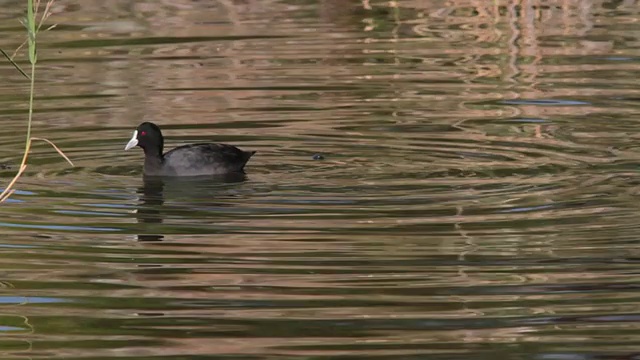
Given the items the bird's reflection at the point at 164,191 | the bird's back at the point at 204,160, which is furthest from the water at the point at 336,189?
the bird's back at the point at 204,160

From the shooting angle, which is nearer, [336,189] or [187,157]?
[336,189]

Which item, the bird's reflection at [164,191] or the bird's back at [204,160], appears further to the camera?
the bird's back at [204,160]

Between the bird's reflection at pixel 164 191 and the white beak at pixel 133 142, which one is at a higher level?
the white beak at pixel 133 142

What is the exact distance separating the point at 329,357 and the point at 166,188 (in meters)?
5.17

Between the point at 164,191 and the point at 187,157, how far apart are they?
577mm

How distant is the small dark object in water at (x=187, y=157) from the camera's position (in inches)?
496

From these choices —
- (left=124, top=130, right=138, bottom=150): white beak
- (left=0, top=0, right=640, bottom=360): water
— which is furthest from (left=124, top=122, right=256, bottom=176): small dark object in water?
(left=0, top=0, right=640, bottom=360): water

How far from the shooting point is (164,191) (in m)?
12.2

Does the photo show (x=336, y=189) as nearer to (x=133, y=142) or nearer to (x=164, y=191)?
→ (x=164, y=191)

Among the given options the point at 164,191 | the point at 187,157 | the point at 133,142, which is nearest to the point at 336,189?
the point at 164,191

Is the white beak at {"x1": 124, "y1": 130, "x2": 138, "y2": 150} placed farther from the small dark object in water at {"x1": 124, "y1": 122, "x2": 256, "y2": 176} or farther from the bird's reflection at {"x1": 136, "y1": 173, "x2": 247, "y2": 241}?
the bird's reflection at {"x1": 136, "y1": 173, "x2": 247, "y2": 241}

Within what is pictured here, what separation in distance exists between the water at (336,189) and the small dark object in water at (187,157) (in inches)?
7.3

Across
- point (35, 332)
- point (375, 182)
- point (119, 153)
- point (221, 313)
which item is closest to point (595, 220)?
point (375, 182)

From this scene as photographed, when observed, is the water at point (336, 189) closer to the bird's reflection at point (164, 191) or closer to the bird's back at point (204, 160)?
the bird's reflection at point (164, 191)
